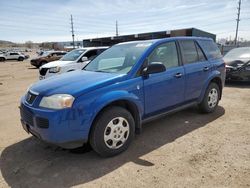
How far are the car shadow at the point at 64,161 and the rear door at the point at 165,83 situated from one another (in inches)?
20.3

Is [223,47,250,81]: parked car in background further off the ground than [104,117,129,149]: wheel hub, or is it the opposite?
[223,47,250,81]: parked car in background

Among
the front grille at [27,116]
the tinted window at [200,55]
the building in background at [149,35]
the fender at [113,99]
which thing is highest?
the building in background at [149,35]

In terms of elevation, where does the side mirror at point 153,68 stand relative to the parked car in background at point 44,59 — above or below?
above

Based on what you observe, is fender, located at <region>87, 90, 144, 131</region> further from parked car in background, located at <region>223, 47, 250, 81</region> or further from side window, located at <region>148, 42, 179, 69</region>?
parked car in background, located at <region>223, 47, 250, 81</region>

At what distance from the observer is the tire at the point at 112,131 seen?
3.33 m

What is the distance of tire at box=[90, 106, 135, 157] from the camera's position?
10.9 feet

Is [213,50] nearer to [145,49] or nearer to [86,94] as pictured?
[145,49]

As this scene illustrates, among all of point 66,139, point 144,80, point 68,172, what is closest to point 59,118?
point 66,139

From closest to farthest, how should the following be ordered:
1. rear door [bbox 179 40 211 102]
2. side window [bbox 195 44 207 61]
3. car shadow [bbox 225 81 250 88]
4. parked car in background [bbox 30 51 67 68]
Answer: rear door [bbox 179 40 211 102] < side window [bbox 195 44 207 61] < car shadow [bbox 225 81 250 88] < parked car in background [bbox 30 51 67 68]

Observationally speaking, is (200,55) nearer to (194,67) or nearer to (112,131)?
(194,67)

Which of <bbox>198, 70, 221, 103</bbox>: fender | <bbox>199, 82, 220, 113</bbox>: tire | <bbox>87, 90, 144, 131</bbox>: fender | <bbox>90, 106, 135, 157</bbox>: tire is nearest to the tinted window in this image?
<bbox>198, 70, 221, 103</bbox>: fender

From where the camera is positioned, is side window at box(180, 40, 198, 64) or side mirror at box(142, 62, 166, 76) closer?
side mirror at box(142, 62, 166, 76)

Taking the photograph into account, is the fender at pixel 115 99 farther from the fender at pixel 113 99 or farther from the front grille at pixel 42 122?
the front grille at pixel 42 122

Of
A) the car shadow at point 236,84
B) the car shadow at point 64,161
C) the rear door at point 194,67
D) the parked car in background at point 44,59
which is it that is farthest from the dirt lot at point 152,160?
the parked car in background at point 44,59
